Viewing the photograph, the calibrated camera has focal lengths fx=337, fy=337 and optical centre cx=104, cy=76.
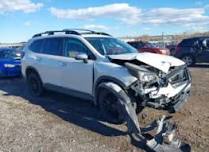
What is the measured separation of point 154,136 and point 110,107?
1.48 meters

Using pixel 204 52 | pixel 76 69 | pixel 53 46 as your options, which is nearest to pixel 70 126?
pixel 76 69

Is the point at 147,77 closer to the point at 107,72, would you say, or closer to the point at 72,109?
the point at 107,72

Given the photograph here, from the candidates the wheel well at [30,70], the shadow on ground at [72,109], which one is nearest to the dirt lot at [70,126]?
the shadow on ground at [72,109]

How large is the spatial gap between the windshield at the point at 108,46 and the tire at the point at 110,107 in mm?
1060

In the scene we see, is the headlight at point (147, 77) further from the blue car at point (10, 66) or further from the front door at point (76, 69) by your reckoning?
the blue car at point (10, 66)

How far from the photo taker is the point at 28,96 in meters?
10.3

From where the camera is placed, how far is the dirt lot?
5.86m

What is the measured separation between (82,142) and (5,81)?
840 centimetres

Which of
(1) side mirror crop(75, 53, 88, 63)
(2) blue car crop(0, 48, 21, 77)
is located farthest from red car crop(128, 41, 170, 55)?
(1) side mirror crop(75, 53, 88, 63)

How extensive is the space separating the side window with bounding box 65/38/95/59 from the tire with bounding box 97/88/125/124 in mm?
1049

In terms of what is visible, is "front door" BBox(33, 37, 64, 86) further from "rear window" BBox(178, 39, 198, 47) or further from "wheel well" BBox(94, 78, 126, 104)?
"rear window" BBox(178, 39, 198, 47)

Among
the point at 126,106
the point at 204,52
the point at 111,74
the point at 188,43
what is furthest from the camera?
the point at 188,43

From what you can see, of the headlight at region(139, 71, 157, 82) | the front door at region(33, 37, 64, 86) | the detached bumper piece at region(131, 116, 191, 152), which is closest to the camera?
the detached bumper piece at region(131, 116, 191, 152)

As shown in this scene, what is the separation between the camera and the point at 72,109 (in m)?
8.38
